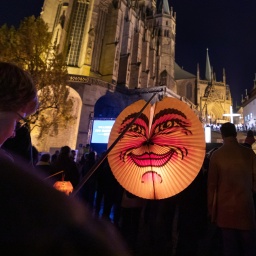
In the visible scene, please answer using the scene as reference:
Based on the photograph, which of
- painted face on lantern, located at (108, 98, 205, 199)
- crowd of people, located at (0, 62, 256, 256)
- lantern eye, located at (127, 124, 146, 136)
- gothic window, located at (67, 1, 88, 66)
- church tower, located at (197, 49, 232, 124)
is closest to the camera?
crowd of people, located at (0, 62, 256, 256)

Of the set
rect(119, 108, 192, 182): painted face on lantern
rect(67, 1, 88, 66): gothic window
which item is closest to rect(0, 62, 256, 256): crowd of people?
rect(119, 108, 192, 182): painted face on lantern

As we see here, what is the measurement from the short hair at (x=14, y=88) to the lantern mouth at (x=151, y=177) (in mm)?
1337

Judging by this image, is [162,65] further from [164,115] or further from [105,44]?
[164,115]

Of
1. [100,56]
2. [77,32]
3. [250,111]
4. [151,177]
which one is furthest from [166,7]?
[151,177]

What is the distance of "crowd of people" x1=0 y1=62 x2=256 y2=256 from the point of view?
0.39 meters

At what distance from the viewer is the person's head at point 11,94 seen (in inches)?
34.5

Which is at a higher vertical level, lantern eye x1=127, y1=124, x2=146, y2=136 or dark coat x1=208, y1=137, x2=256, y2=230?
lantern eye x1=127, y1=124, x2=146, y2=136

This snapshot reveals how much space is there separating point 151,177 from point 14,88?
1.45 metres

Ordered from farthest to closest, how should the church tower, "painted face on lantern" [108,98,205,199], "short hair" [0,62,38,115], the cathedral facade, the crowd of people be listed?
the church tower < the cathedral facade < "painted face on lantern" [108,98,205,199] < "short hair" [0,62,38,115] < the crowd of people

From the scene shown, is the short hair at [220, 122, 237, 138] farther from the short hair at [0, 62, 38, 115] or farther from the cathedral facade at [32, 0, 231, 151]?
the cathedral facade at [32, 0, 231, 151]

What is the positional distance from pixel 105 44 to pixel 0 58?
12.9 metres

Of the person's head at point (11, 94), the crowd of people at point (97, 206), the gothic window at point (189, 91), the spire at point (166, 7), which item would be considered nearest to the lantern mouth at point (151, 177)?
the crowd of people at point (97, 206)

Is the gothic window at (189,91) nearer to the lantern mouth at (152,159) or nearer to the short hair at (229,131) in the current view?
the short hair at (229,131)

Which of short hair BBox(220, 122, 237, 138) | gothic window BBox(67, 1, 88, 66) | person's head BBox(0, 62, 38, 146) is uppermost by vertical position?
gothic window BBox(67, 1, 88, 66)
